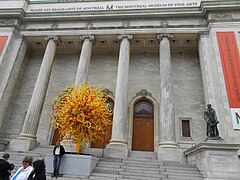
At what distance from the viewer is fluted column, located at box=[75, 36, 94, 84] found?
13.9 meters

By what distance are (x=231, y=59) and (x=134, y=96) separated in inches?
294

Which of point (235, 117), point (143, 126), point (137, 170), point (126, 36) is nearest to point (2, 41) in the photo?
point (126, 36)

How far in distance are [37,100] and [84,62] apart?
4376 mm

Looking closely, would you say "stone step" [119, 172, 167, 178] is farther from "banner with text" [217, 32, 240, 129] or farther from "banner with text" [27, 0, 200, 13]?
"banner with text" [27, 0, 200, 13]

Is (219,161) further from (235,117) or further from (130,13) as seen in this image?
(130,13)

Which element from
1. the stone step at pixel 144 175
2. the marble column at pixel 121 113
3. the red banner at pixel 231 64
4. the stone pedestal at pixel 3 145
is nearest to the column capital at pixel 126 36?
the marble column at pixel 121 113

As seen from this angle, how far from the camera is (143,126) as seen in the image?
15.2 m

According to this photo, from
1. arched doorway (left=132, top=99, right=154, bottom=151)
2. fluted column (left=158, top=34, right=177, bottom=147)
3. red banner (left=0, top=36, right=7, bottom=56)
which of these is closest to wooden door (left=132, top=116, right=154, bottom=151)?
arched doorway (left=132, top=99, right=154, bottom=151)

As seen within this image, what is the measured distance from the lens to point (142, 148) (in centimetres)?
1452

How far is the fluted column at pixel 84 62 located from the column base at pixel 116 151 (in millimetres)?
5171

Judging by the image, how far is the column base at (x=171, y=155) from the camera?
10.7 m

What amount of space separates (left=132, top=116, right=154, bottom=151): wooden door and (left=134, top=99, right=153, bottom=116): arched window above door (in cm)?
36

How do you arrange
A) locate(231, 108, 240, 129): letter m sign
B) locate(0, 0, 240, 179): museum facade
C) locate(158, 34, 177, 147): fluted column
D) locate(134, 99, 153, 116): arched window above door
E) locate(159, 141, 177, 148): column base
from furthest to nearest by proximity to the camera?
1. locate(134, 99, 153, 116): arched window above door
2. locate(0, 0, 240, 179): museum facade
3. locate(158, 34, 177, 147): fluted column
4. locate(159, 141, 177, 148): column base
5. locate(231, 108, 240, 129): letter m sign

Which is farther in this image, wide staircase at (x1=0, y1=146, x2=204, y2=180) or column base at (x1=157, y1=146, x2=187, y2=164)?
column base at (x1=157, y1=146, x2=187, y2=164)
